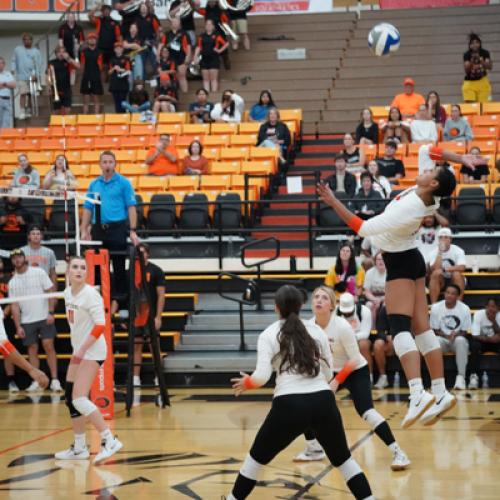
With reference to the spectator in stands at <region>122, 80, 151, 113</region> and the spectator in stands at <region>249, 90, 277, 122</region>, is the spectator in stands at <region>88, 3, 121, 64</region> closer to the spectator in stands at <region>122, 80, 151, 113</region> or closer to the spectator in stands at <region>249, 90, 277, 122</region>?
the spectator in stands at <region>122, 80, 151, 113</region>

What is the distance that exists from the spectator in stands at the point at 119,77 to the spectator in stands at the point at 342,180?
6204 mm

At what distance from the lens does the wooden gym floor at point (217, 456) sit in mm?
8164

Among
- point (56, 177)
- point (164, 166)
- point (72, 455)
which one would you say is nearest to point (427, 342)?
point (72, 455)

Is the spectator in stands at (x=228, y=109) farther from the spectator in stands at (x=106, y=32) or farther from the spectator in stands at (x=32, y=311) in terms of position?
the spectator in stands at (x=32, y=311)

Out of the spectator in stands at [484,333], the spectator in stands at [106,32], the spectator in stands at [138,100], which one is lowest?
the spectator in stands at [484,333]

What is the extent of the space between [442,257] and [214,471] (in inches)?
263

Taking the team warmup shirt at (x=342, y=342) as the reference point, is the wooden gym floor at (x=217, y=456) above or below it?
below

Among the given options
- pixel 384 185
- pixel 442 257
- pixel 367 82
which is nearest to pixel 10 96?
pixel 367 82

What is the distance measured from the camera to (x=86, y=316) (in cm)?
978

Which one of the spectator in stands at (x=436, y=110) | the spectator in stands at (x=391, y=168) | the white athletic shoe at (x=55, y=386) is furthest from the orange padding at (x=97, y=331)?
the spectator in stands at (x=436, y=110)

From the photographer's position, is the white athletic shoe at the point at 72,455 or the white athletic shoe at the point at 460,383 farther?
the white athletic shoe at the point at 460,383

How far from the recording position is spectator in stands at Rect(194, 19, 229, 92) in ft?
70.9

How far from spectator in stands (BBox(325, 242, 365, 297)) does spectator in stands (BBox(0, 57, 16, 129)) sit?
31.2 ft

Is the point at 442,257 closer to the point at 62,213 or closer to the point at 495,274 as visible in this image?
the point at 495,274
